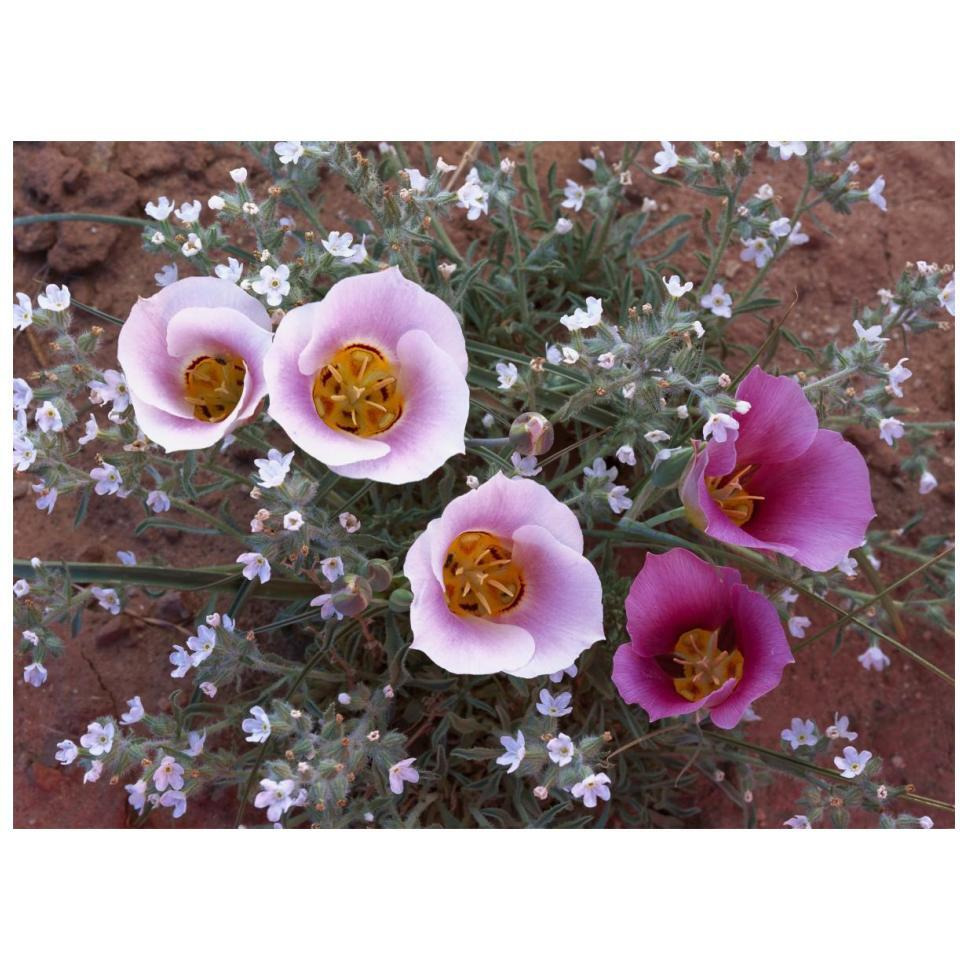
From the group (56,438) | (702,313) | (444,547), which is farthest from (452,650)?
(702,313)

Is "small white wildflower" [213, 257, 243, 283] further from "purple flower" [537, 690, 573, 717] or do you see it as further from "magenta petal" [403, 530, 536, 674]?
"purple flower" [537, 690, 573, 717]

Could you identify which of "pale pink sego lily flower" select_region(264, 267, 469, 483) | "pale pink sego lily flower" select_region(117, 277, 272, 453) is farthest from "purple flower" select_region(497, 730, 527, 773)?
"pale pink sego lily flower" select_region(117, 277, 272, 453)

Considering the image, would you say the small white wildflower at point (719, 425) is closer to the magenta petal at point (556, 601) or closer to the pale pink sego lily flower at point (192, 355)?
the magenta petal at point (556, 601)

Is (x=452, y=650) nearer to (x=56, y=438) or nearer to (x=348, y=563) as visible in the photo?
(x=348, y=563)

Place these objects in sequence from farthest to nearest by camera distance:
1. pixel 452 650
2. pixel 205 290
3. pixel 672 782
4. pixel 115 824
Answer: pixel 115 824 < pixel 672 782 < pixel 205 290 < pixel 452 650

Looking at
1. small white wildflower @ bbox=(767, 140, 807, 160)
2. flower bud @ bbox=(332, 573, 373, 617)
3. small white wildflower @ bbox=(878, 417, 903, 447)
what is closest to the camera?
flower bud @ bbox=(332, 573, 373, 617)

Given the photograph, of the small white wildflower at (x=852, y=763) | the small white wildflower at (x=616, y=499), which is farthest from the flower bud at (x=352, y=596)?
the small white wildflower at (x=852, y=763)
